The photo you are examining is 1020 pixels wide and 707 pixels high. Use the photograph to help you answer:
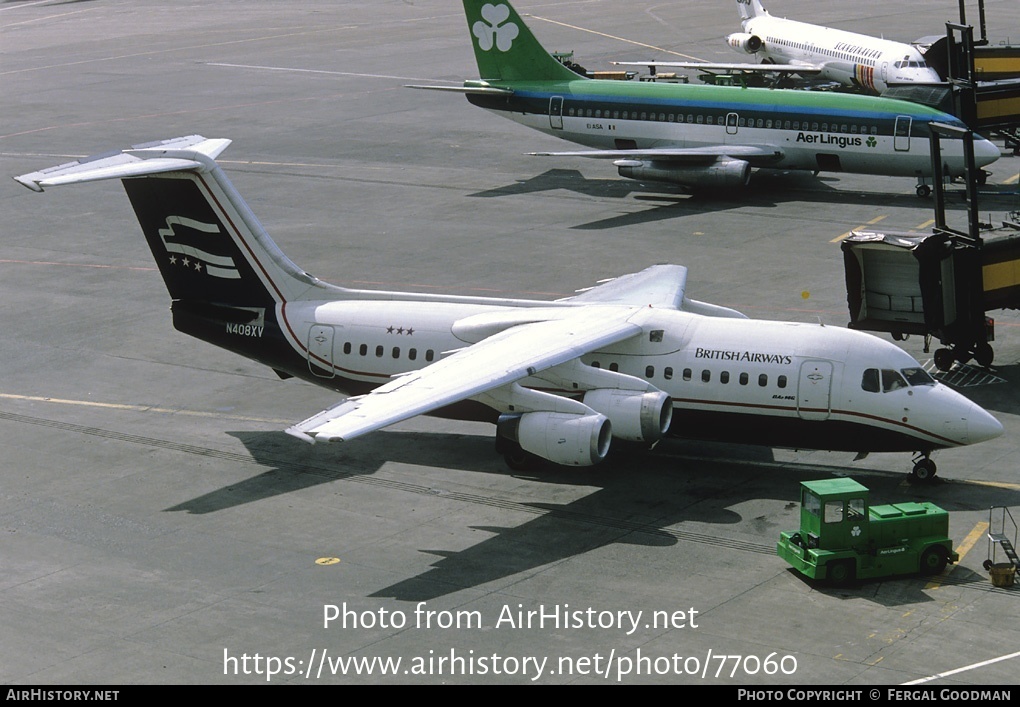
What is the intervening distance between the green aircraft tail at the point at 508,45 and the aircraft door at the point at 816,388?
3581 cm

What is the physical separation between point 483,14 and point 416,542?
40647 millimetres

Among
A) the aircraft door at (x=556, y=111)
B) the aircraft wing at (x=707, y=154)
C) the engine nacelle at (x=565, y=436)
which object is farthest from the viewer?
the aircraft door at (x=556, y=111)

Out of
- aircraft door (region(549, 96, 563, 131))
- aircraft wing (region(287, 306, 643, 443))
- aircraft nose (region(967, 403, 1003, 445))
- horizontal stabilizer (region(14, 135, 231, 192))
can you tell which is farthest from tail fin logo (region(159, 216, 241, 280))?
aircraft door (region(549, 96, 563, 131))

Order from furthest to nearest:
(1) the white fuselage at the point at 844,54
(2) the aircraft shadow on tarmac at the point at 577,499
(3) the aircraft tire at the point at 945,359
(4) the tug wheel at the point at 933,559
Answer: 1. (1) the white fuselage at the point at 844,54
2. (3) the aircraft tire at the point at 945,359
3. (2) the aircraft shadow on tarmac at the point at 577,499
4. (4) the tug wheel at the point at 933,559

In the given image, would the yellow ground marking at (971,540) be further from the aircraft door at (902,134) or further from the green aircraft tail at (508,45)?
the green aircraft tail at (508,45)

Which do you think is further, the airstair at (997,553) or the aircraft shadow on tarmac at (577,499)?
the aircraft shadow on tarmac at (577,499)

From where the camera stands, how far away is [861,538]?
29.3 m

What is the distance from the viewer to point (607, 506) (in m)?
33.6

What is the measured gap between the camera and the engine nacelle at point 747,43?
90438 millimetres

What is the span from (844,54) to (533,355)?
171ft

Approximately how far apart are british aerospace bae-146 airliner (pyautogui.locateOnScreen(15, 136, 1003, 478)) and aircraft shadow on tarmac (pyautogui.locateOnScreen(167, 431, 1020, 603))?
3.28ft

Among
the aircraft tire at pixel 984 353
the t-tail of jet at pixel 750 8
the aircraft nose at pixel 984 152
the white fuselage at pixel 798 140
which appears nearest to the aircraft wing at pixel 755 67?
the t-tail of jet at pixel 750 8

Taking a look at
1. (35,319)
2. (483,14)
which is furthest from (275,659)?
(483,14)

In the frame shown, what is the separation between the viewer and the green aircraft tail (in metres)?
67.1
